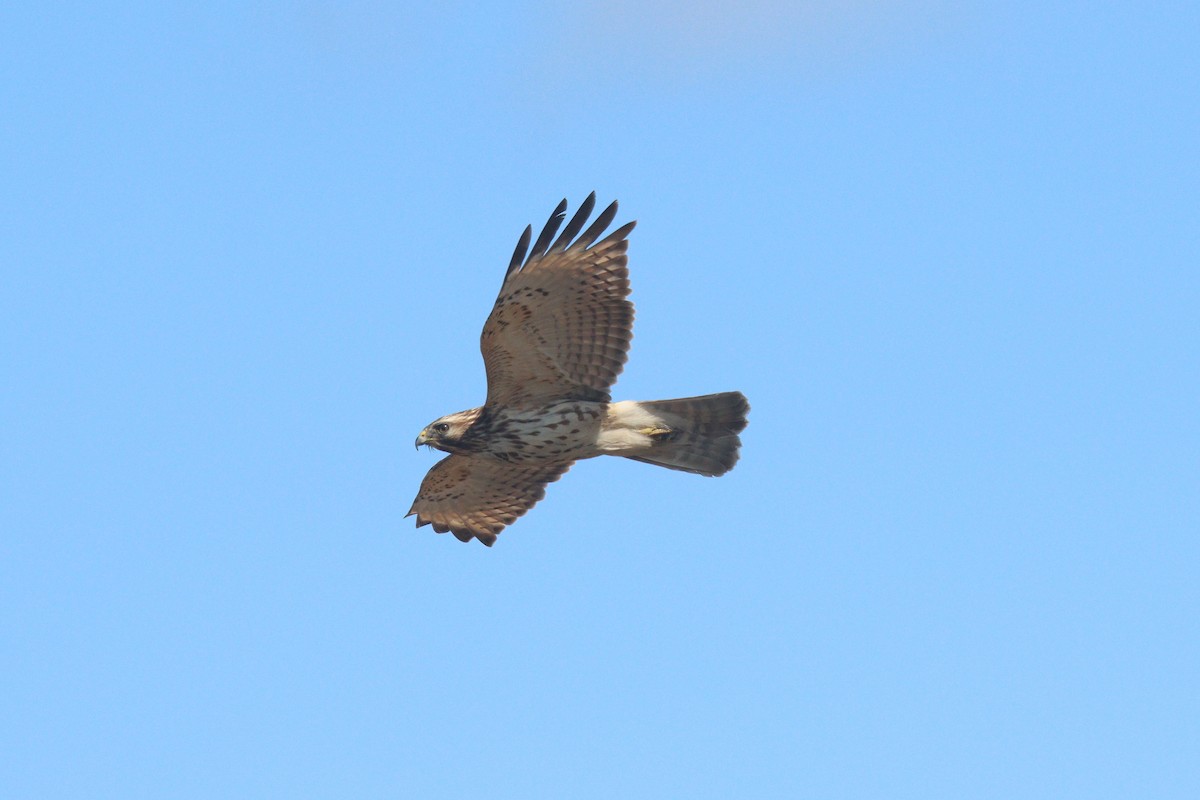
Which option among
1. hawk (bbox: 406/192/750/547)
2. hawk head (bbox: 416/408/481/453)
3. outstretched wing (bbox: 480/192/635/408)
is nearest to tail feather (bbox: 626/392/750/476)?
hawk (bbox: 406/192/750/547)

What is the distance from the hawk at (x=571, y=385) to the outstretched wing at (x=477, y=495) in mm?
1217

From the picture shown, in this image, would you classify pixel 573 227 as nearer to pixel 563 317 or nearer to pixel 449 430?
pixel 563 317

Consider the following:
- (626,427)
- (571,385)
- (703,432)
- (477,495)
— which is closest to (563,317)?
(571,385)

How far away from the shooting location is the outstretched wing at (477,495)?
1662cm

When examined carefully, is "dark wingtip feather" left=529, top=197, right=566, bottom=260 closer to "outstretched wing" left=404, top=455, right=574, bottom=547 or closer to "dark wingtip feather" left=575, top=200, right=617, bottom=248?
"dark wingtip feather" left=575, top=200, right=617, bottom=248

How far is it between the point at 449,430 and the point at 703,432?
2214 mm

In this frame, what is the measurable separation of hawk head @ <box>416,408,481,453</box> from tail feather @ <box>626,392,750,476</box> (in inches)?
60.9

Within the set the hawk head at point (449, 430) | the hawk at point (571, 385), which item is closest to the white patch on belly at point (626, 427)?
the hawk at point (571, 385)

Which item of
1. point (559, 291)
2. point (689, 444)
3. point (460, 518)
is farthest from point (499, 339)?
point (460, 518)

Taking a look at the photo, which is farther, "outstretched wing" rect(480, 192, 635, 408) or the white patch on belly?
the white patch on belly

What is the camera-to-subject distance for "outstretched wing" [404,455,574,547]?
16625 mm

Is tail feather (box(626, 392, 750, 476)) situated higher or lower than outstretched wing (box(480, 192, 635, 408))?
lower

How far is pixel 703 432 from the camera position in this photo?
14.9 meters

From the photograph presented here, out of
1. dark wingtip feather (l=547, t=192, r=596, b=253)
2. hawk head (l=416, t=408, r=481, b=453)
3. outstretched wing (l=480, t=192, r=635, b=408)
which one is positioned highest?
dark wingtip feather (l=547, t=192, r=596, b=253)
